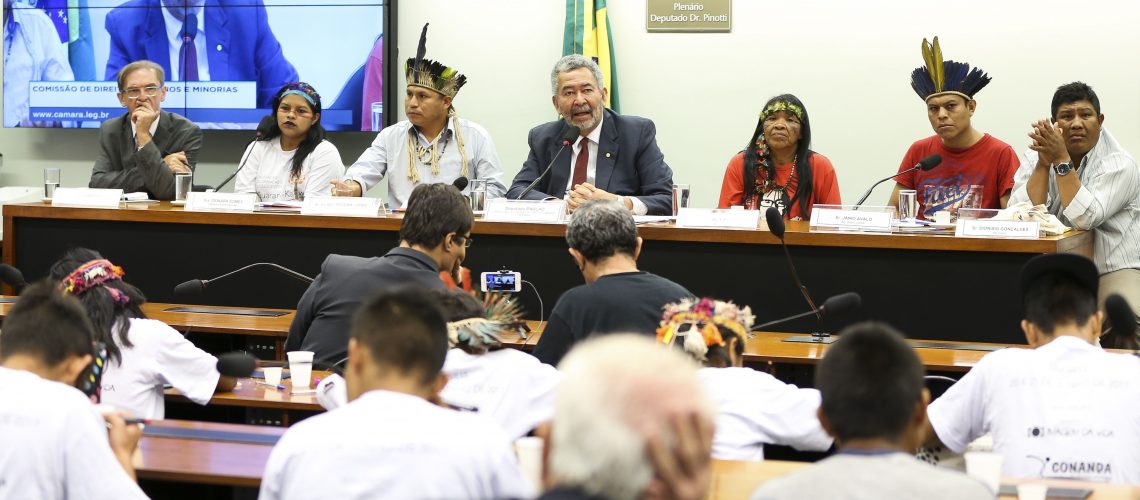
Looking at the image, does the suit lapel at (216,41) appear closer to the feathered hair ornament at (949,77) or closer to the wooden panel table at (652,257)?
the wooden panel table at (652,257)

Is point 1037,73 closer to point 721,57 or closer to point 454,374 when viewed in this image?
point 721,57

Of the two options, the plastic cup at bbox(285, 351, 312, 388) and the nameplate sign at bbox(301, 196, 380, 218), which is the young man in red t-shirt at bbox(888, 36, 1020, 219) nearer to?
the nameplate sign at bbox(301, 196, 380, 218)

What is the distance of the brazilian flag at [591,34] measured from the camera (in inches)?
256

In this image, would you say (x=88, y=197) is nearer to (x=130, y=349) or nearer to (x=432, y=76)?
(x=432, y=76)

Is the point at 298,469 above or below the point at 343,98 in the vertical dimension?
below

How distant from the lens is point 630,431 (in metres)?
1.19

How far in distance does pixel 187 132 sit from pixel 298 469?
4329mm

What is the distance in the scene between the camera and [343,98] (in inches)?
261

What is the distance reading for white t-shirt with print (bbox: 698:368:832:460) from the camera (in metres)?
2.52

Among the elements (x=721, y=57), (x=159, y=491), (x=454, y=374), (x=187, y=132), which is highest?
(x=721, y=57)

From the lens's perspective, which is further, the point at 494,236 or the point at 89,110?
the point at 89,110

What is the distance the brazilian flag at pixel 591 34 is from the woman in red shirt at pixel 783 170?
1.61m

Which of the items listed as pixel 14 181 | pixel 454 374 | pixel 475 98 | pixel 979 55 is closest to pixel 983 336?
pixel 454 374

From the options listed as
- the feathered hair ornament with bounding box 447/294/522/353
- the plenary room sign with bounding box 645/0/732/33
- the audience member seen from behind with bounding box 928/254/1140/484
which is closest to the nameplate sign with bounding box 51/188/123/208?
the feathered hair ornament with bounding box 447/294/522/353
